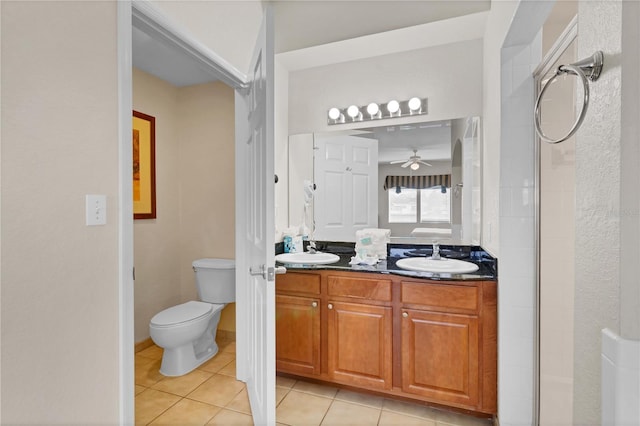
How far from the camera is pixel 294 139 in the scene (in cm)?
276

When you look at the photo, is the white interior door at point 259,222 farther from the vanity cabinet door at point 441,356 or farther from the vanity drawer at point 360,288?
the vanity cabinet door at point 441,356

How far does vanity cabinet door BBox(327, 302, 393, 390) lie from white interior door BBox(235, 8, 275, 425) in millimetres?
522

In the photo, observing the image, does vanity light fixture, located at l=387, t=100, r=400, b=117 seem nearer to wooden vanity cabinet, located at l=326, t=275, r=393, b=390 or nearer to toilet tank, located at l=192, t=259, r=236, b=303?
wooden vanity cabinet, located at l=326, t=275, r=393, b=390

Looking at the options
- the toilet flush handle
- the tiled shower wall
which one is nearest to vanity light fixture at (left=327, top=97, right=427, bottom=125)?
the tiled shower wall

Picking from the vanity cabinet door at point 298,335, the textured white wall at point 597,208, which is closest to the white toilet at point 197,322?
the vanity cabinet door at point 298,335

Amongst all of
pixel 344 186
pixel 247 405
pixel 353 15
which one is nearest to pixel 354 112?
pixel 344 186

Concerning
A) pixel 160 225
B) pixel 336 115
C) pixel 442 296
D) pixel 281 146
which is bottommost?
pixel 442 296

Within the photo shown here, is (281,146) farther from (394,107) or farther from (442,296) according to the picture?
(442,296)

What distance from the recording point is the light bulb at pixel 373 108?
98.7 inches

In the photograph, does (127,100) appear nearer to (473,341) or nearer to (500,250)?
(500,250)

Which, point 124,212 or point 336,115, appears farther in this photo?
point 336,115

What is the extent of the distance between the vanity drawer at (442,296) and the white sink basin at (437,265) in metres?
0.11

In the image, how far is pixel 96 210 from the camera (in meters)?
1.11

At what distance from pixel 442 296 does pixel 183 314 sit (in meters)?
1.81
